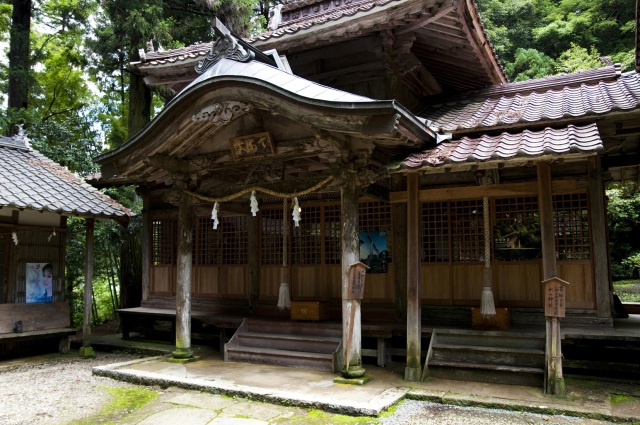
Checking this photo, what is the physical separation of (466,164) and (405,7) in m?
3.05

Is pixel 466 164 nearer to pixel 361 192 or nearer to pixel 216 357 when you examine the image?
pixel 361 192

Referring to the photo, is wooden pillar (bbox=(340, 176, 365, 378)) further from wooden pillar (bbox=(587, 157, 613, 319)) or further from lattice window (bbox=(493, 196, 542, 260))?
wooden pillar (bbox=(587, 157, 613, 319))

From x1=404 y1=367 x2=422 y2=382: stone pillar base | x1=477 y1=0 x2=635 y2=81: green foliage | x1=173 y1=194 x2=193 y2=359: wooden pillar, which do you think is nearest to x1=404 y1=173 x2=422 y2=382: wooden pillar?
x1=404 y1=367 x2=422 y2=382: stone pillar base

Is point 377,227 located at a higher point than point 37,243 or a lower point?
higher

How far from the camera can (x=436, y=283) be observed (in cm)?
892

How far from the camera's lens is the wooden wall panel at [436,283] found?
882cm

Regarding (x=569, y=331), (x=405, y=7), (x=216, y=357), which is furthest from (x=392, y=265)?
(x=405, y=7)

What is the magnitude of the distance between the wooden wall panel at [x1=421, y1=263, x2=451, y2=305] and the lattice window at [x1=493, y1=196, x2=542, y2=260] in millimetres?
982

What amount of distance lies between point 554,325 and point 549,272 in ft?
2.31

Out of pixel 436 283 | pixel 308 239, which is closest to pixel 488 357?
pixel 436 283

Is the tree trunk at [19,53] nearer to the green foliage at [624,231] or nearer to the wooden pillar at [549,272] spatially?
the wooden pillar at [549,272]

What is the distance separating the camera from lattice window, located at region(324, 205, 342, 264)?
10.0 m

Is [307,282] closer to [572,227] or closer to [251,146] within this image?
[251,146]

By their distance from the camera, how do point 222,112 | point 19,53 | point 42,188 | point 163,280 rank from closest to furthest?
point 222,112
point 42,188
point 163,280
point 19,53
